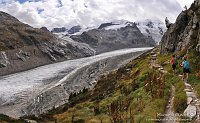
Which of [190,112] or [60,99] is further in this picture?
[60,99]

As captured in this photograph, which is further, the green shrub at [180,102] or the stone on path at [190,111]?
the green shrub at [180,102]

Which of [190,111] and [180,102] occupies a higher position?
[180,102]

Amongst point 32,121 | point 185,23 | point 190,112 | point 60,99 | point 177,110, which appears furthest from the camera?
point 60,99

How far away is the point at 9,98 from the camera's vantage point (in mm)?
97500

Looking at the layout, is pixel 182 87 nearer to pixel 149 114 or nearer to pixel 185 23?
pixel 149 114

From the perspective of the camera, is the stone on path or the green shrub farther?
the green shrub

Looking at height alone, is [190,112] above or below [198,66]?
below

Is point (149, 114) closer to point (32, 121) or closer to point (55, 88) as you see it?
point (32, 121)

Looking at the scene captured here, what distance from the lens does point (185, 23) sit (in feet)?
217

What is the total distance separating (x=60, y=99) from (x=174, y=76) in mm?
52698

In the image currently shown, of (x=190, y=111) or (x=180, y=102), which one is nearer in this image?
(x=190, y=111)

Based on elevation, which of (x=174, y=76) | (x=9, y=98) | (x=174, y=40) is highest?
(x=174, y=40)

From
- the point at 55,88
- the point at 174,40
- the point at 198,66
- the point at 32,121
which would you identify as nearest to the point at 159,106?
the point at 198,66

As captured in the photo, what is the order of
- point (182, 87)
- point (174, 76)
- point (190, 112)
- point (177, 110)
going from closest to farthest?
point (190, 112) < point (177, 110) < point (182, 87) < point (174, 76)
